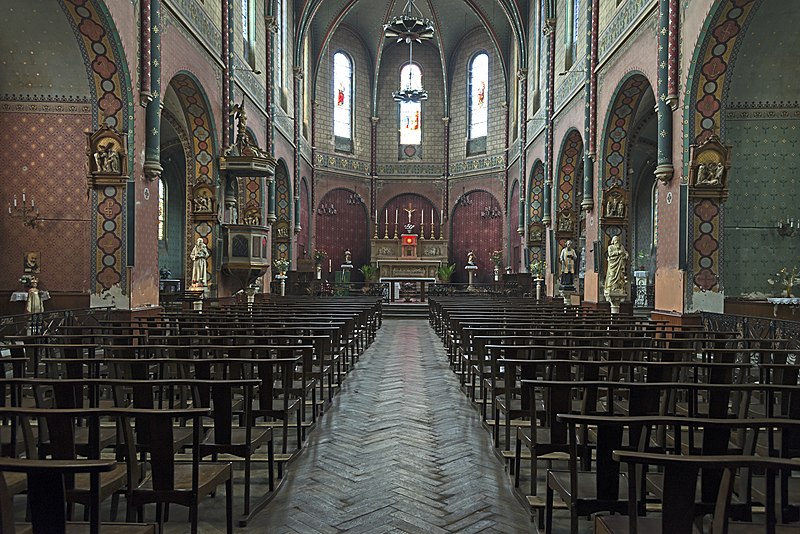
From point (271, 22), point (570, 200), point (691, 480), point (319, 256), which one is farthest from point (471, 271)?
point (691, 480)

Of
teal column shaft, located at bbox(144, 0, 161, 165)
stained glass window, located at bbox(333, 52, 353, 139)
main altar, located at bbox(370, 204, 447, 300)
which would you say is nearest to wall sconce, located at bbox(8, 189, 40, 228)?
teal column shaft, located at bbox(144, 0, 161, 165)

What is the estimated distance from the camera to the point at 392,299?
27297 mm

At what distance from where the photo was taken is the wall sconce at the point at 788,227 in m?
11.6

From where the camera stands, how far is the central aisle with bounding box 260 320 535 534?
13.4 ft

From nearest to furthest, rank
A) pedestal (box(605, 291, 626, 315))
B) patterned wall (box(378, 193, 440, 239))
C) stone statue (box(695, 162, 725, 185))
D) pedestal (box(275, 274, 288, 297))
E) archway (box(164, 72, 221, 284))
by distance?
stone statue (box(695, 162, 725, 185)) → pedestal (box(605, 291, 626, 315)) → archway (box(164, 72, 221, 284)) → pedestal (box(275, 274, 288, 297)) → patterned wall (box(378, 193, 440, 239))

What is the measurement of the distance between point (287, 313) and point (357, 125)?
23.2 metres

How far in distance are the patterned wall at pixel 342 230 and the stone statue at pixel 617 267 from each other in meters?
19.1

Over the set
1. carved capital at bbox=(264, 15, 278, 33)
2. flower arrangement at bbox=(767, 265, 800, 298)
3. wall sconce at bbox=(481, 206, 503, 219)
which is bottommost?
flower arrangement at bbox=(767, 265, 800, 298)

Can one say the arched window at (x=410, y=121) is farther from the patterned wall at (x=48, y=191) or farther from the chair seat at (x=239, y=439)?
the chair seat at (x=239, y=439)

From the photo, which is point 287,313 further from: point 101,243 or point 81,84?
point 81,84

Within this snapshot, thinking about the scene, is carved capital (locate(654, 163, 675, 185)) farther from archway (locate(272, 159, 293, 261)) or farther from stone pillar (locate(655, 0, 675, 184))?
archway (locate(272, 159, 293, 261))

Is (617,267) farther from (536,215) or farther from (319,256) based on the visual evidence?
Result: (319,256)

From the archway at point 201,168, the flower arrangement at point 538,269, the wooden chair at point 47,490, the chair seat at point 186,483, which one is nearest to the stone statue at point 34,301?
the archway at point 201,168

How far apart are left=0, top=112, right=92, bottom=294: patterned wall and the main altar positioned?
1750 centimetres
